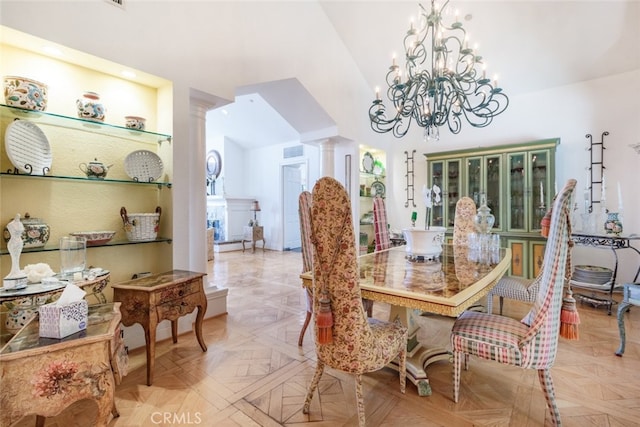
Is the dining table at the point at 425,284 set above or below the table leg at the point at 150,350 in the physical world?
above

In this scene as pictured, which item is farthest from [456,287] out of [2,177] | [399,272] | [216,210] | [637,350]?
[216,210]

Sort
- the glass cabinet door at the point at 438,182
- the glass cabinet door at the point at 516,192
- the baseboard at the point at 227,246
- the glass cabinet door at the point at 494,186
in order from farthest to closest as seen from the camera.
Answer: the baseboard at the point at 227,246, the glass cabinet door at the point at 438,182, the glass cabinet door at the point at 494,186, the glass cabinet door at the point at 516,192

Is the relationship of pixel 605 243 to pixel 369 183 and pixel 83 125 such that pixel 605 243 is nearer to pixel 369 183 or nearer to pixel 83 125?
pixel 369 183

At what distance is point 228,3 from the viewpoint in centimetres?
294

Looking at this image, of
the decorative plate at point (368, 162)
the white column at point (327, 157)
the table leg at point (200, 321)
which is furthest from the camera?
the decorative plate at point (368, 162)

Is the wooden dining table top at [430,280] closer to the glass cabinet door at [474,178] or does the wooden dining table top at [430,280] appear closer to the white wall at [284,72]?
the white wall at [284,72]

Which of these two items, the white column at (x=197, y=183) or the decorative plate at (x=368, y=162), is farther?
the decorative plate at (x=368, y=162)

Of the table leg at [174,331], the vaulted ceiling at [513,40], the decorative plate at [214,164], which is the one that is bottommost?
the table leg at [174,331]

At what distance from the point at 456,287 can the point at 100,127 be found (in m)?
2.84

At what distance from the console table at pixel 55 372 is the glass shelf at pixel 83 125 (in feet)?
4.74

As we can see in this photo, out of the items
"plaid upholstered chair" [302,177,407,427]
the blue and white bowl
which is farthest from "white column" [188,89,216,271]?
"plaid upholstered chair" [302,177,407,427]

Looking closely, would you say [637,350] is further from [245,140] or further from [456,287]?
[245,140]

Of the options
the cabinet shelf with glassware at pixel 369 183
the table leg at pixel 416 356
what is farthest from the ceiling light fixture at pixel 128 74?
the cabinet shelf with glassware at pixel 369 183

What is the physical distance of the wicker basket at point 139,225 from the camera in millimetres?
2416
